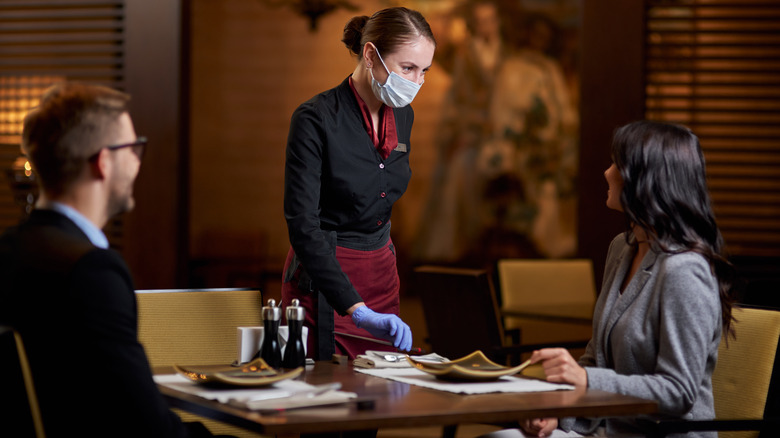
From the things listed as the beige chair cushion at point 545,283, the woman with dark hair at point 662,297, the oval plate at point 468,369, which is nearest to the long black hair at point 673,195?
the woman with dark hair at point 662,297

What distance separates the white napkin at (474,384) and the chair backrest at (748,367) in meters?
0.61

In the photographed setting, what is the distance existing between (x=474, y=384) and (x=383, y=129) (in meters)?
1.03

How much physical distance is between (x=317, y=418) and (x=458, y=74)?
6.46 m

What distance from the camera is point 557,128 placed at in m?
7.56

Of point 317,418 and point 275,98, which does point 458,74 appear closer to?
point 275,98

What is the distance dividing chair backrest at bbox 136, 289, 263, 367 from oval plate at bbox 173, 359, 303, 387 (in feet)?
2.30

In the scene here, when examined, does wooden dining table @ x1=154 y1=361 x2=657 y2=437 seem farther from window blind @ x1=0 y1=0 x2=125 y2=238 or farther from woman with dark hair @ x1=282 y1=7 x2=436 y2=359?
window blind @ x1=0 y1=0 x2=125 y2=238

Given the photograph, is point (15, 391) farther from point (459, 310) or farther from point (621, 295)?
point (459, 310)

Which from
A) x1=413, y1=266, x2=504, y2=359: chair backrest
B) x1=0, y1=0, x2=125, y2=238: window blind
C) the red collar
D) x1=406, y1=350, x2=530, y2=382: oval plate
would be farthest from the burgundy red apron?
→ x1=0, y1=0, x2=125, y2=238: window blind

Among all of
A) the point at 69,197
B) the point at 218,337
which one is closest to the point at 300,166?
the point at 218,337

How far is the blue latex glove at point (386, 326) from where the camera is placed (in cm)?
224

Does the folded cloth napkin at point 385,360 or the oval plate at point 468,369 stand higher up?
the oval plate at point 468,369

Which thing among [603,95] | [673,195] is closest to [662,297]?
[673,195]

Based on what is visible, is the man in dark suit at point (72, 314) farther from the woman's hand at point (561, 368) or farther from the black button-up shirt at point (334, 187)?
the black button-up shirt at point (334, 187)
